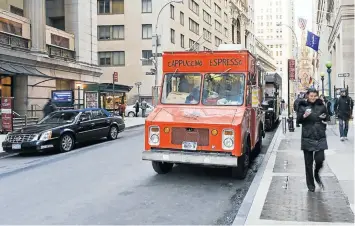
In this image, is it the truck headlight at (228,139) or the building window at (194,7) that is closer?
the truck headlight at (228,139)

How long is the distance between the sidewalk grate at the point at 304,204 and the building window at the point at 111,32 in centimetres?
4643

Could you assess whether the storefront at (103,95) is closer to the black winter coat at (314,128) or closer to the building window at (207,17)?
the black winter coat at (314,128)

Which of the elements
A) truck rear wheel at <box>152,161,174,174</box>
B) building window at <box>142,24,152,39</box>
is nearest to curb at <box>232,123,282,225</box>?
truck rear wheel at <box>152,161,174,174</box>

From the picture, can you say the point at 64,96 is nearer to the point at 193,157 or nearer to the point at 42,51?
the point at 42,51

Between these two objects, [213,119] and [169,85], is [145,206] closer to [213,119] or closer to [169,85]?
[213,119]

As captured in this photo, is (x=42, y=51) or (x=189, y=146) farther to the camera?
(x=42, y=51)

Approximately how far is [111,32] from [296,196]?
48121 millimetres

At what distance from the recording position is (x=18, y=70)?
859 inches

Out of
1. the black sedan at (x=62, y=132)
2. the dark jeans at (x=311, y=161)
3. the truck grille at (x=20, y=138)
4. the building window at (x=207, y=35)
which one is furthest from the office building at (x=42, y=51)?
the building window at (x=207, y=35)

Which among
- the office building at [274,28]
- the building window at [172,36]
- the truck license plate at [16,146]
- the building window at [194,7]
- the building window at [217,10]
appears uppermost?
the office building at [274,28]

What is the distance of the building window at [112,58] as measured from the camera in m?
52.2

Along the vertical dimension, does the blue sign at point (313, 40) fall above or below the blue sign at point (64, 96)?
above

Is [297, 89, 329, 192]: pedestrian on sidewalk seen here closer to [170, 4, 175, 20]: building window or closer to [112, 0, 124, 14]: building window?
[170, 4, 175, 20]: building window

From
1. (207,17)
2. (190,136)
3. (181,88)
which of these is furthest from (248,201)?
(207,17)
